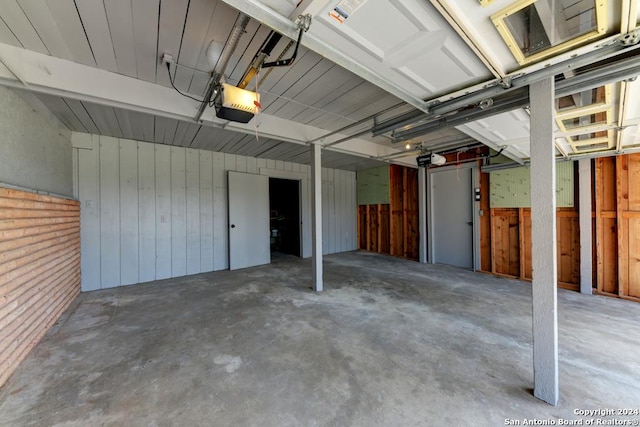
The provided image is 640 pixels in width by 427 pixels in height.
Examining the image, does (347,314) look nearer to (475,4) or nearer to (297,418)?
(297,418)

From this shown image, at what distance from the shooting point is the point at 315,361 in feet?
6.56

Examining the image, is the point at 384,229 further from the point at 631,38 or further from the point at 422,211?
the point at 631,38

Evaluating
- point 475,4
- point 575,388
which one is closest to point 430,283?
point 575,388

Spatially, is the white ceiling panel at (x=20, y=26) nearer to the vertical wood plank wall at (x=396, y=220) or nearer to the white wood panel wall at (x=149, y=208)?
A: the white wood panel wall at (x=149, y=208)

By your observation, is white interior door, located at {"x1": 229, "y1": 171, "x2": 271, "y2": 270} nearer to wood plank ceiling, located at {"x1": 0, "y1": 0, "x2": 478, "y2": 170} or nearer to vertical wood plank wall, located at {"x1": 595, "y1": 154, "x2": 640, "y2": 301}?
wood plank ceiling, located at {"x1": 0, "y1": 0, "x2": 478, "y2": 170}

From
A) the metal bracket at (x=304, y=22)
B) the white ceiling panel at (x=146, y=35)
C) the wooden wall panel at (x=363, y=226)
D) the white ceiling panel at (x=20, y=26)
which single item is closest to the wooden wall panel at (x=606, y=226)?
the wooden wall panel at (x=363, y=226)

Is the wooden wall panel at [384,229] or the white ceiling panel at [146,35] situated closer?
the white ceiling panel at [146,35]

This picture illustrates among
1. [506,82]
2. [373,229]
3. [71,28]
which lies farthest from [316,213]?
Result: [373,229]

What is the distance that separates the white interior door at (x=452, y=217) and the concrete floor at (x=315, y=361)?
1.75 m

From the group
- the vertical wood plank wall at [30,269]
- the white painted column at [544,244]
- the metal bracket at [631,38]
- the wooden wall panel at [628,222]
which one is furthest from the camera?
the wooden wall panel at [628,222]

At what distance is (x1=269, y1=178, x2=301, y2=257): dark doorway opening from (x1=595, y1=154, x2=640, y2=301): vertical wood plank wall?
20.3ft

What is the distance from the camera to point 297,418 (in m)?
1.46

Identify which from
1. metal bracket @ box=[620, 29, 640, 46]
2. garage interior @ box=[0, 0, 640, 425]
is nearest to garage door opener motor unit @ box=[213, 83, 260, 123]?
garage interior @ box=[0, 0, 640, 425]

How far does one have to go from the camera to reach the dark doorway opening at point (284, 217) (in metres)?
7.51
